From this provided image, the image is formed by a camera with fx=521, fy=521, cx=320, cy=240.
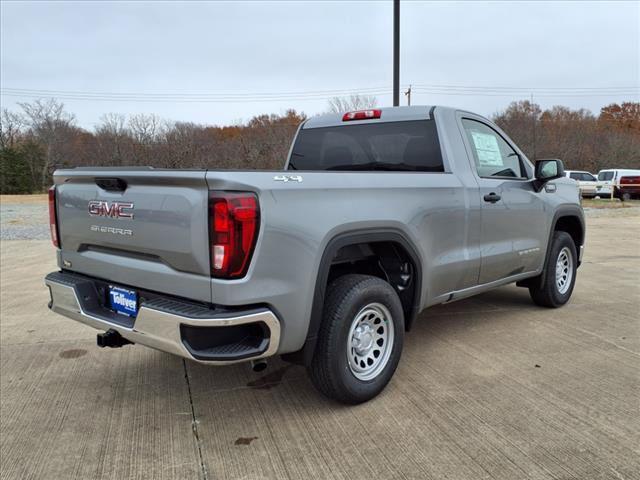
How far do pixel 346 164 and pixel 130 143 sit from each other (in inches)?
1213

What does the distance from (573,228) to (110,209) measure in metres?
4.88

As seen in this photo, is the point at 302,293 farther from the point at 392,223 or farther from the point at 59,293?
the point at 59,293

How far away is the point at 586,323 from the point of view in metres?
5.00

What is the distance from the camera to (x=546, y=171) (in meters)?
4.79

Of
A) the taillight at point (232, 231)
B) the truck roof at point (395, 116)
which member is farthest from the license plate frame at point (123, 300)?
the truck roof at point (395, 116)

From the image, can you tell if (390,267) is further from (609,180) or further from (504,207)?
(609,180)

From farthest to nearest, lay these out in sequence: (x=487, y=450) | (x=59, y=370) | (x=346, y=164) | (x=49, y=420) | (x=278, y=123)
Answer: (x=278, y=123)
(x=346, y=164)
(x=59, y=370)
(x=49, y=420)
(x=487, y=450)

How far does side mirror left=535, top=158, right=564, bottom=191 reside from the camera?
4777 millimetres

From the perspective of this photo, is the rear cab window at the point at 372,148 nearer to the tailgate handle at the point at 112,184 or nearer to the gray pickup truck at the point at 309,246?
the gray pickup truck at the point at 309,246

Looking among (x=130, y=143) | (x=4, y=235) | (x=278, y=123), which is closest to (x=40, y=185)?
(x=130, y=143)

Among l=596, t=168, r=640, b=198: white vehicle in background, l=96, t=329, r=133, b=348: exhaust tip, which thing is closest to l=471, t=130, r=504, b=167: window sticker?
l=96, t=329, r=133, b=348: exhaust tip

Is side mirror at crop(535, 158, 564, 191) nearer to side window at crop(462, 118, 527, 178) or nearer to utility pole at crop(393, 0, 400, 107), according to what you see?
side window at crop(462, 118, 527, 178)

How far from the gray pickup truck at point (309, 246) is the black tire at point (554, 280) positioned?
708 millimetres

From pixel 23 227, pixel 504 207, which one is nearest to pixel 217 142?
pixel 23 227
